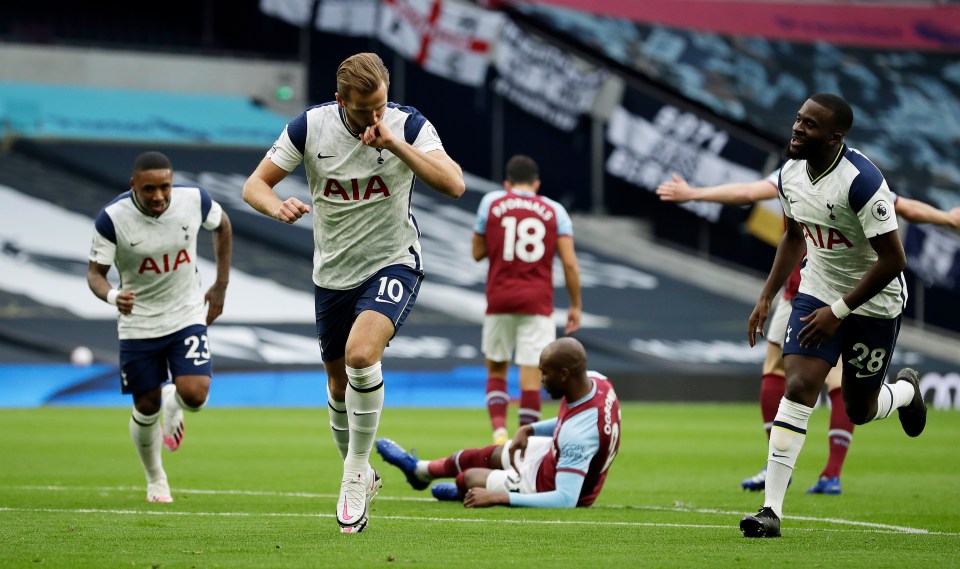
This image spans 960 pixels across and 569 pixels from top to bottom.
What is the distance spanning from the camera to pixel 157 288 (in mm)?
9391

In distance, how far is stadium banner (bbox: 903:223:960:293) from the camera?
26.0 m

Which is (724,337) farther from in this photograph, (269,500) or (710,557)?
(710,557)

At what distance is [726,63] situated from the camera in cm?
3241

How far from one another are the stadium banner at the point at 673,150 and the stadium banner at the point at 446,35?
130 inches

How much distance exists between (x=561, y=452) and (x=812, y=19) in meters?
26.5

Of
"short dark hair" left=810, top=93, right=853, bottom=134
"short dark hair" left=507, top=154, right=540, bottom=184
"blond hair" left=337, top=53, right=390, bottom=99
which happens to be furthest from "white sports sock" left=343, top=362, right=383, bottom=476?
"short dark hair" left=507, top=154, right=540, bottom=184

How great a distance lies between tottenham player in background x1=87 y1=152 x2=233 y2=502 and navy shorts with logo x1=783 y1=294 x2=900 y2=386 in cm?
392

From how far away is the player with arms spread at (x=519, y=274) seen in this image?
1220 centimetres

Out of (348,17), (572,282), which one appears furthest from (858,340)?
(348,17)

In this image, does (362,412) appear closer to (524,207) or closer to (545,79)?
(524,207)

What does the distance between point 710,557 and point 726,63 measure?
2743 centimetres

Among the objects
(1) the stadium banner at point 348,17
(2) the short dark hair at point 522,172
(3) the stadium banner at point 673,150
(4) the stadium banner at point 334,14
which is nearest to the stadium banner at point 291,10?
(4) the stadium banner at point 334,14

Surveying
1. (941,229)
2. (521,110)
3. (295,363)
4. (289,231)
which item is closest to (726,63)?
(521,110)

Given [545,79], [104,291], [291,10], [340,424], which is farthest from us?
[291,10]
